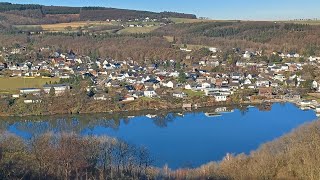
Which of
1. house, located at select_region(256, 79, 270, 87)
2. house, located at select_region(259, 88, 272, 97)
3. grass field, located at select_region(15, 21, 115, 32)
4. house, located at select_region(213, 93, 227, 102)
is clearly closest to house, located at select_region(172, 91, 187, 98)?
house, located at select_region(213, 93, 227, 102)

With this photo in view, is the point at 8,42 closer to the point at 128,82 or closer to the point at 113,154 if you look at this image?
the point at 128,82

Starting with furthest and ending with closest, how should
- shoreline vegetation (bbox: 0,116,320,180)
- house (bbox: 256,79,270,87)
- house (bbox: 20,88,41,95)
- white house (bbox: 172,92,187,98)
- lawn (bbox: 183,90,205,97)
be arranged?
house (bbox: 256,79,270,87)
lawn (bbox: 183,90,205,97)
white house (bbox: 172,92,187,98)
house (bbox: 20,88,41,95)
shoreline vegetation (bbox: 0,116,320,180)

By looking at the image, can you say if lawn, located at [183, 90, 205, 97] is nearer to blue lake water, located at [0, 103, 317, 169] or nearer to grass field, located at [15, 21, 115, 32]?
blue lake water, located at [0, 103, 317, 169]

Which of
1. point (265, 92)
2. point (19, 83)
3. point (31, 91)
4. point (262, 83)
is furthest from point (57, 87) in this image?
point (262, 83)

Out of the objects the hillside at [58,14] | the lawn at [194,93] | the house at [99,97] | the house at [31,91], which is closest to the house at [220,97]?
the lawn at [194,93]

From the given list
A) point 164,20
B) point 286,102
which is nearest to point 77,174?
point 286,102

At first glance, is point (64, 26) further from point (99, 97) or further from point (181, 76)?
point (99, 97)
